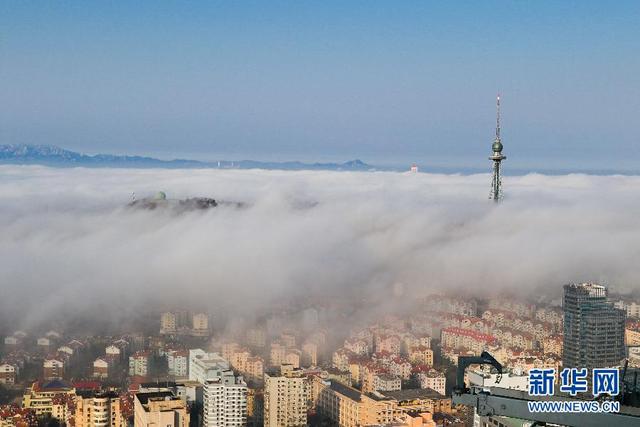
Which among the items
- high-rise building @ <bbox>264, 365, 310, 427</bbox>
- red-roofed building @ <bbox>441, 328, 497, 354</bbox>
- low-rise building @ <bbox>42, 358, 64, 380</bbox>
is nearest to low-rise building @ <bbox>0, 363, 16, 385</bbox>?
low-rise building @ <bbox>42, 358, 64, 380</bbox>

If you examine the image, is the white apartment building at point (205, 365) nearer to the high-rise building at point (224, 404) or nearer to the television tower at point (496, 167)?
the high-rise building at point (224, 404)

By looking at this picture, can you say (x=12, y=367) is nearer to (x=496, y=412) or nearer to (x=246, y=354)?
(x=246, y=354)

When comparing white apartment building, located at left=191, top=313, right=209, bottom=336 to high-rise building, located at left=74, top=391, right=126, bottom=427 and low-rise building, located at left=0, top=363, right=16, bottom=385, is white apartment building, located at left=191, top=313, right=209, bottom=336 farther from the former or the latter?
high-rise building, located at left=74, top=391, right=126, bottom=427

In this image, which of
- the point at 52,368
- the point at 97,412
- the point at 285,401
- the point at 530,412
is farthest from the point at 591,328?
the point at 530,412

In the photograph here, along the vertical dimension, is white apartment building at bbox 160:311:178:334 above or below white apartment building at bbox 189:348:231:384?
above

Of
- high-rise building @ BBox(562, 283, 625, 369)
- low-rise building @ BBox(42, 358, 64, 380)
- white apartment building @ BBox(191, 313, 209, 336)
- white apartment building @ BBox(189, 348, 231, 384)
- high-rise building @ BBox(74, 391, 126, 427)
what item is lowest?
high-rise building @ BBox(74, 391, 126, 427)

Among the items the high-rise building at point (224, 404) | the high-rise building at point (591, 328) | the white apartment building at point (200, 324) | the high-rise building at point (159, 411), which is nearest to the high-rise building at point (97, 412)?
the high-rise building at point (159, 411)

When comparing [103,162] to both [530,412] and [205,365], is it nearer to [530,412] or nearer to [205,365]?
[205,365]
